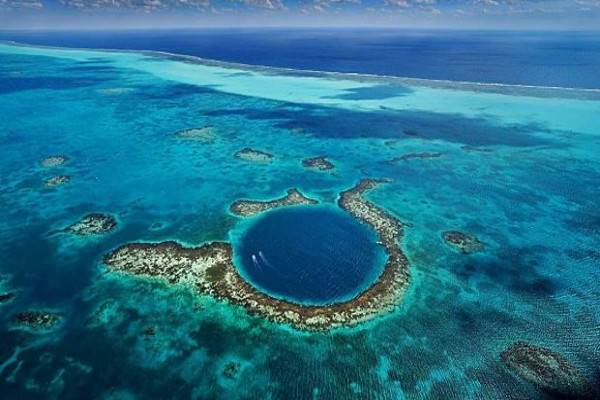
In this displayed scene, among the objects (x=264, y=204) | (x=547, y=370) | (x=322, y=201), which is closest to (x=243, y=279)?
(x=264, y=204)

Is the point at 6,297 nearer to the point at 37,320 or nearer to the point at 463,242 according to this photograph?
the point at 37,320

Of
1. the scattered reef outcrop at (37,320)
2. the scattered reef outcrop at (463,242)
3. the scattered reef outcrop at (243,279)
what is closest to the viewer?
the scattered reef outcrop at (37,320)

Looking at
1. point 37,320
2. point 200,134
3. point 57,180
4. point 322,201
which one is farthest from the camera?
point 200,134

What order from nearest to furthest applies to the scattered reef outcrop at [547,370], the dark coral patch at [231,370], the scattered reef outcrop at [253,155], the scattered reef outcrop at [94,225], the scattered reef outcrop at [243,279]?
the scattered reef outcrop at [547,370] < the dark coral patch at [231,370] < the scattered reef outcrop at [243,279] < the scattered reef outcrop at [94,225] < the scattered reef outcrop at [253,155]

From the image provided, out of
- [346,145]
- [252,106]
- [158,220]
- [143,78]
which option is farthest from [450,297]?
[143,78]

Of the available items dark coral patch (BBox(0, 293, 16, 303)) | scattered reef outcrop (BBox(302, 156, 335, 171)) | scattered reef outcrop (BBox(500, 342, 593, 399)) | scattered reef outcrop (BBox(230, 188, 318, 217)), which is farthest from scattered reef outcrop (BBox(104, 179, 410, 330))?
scattered reef outcrop (BBox(302, 156, 335, 171))

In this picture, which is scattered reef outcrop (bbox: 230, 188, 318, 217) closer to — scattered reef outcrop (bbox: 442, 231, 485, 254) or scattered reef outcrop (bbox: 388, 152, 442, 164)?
scattered reef outcrop (bbox: 442, 231, 485, 254)

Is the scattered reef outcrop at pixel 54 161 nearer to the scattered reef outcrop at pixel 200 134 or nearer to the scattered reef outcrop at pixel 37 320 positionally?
the scattered reef outcrop at pixel 200 134

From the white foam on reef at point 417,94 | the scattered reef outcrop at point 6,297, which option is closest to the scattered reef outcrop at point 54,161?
the scattered reef outcrop at point 6,297
